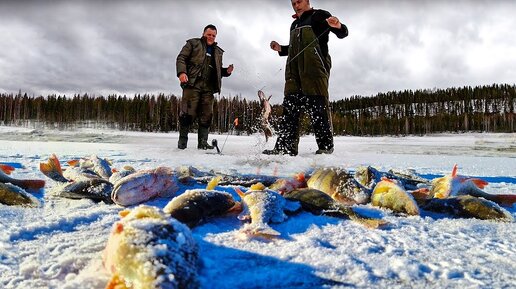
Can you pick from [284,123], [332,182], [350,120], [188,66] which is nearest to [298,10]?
[284,123]

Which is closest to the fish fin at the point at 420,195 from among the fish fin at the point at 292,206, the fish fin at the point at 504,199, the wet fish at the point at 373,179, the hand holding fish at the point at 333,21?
the wet fish at the point at 373,179

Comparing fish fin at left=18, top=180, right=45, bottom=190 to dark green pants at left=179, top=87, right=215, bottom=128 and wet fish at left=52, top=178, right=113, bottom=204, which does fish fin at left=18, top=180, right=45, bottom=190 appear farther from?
dark green pants at left=179, top=87, right=215, bottom=128

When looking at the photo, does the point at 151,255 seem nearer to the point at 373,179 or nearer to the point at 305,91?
the point at 373,179

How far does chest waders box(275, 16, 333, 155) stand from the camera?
16.0ft

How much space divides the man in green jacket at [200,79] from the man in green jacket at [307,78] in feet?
5.85

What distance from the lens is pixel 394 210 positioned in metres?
2.04

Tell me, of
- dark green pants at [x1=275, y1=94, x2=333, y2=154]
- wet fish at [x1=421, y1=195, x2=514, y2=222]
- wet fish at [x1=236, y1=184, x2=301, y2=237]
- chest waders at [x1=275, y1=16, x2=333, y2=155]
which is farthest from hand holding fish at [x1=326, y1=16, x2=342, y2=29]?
wet fish at [x1=236, y1=184, x2=301, y2=237]

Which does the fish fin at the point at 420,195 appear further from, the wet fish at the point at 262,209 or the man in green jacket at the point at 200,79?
the man in green jacket at the point at 200,79

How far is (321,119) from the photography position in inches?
193

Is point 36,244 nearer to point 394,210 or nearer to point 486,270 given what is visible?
point 486,270

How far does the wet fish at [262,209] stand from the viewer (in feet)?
5.10

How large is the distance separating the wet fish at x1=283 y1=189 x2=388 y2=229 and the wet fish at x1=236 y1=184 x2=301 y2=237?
0.32 ft

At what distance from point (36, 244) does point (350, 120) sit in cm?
2382

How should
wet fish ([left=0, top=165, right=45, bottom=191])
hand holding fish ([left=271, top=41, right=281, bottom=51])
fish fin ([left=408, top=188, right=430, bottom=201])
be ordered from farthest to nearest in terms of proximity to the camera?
hand holding fish ([left=271, top=41, right=281, bottom=51]) < wet fish ([left=0, top=165, right=45, bottom=191]) < fish fin ([left=408, top=188, right=430, bottom=201])
